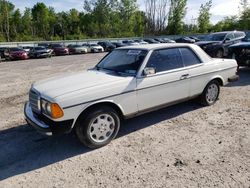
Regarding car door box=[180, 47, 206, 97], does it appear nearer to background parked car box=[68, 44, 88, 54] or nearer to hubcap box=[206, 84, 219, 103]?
hubcap box=[206, 84, 219, 103]

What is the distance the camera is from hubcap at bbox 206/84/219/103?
5418 millimetres

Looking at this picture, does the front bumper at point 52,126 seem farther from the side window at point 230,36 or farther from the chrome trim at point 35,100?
the side window at point 230,36

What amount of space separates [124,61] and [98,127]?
1517 millimetres

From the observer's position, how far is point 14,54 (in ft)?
71.6

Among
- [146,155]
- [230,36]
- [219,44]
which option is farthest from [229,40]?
[146,155]

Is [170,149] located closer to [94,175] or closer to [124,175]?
[124,175]

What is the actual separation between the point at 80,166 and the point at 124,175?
0.69m

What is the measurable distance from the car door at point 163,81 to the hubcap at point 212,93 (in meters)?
0.85

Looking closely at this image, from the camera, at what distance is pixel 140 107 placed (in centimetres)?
416

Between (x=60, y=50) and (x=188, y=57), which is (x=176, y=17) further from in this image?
(x=188, y=57)

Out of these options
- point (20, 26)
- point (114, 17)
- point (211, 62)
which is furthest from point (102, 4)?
point (211, 62)

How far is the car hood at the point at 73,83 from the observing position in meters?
3.60

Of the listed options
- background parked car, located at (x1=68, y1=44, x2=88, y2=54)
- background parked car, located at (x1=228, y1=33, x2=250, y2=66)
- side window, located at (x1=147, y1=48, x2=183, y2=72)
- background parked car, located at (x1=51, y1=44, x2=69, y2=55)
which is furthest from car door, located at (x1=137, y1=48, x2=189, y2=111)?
background parked car, located at (x1=68, y1=44, x2=88, y2=54)

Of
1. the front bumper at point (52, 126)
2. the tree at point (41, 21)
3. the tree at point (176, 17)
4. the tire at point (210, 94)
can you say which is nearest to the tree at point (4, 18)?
the tree at point (41, 21)
